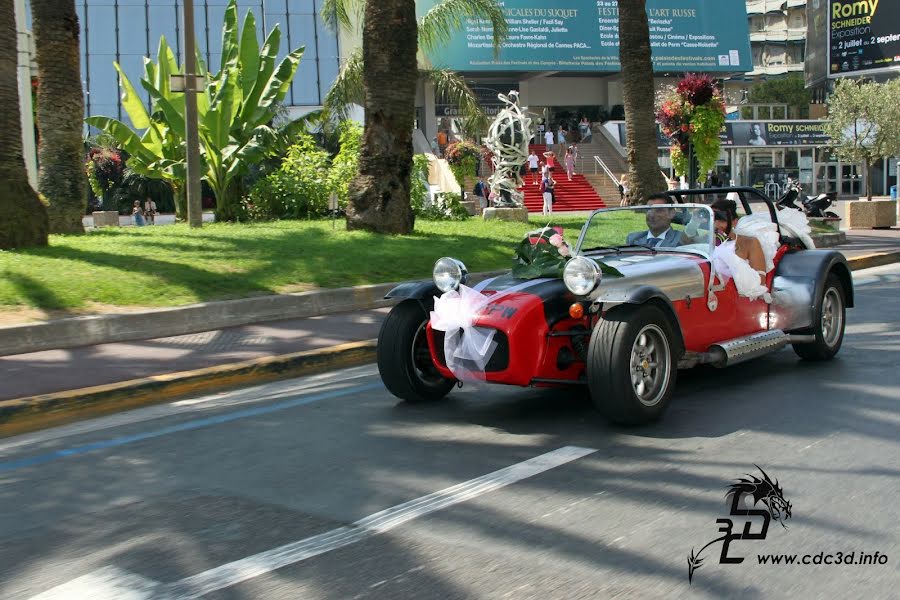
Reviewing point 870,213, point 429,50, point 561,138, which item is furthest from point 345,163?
point 561,138

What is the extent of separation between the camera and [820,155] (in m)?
59.7

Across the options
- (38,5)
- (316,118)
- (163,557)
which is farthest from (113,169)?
(163,557)

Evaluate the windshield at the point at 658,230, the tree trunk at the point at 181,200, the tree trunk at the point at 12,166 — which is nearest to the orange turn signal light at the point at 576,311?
the windshield at the point at 658,230

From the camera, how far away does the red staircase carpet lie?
138 ft

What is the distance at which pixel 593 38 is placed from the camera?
53.0 m

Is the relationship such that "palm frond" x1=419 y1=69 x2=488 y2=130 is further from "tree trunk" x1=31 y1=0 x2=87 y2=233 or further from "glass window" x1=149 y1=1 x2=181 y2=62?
"glass window" x1=149 y1=1 x2=181 y2=62

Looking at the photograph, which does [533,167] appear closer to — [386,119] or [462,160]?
[462,160]

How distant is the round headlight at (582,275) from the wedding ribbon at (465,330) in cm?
38

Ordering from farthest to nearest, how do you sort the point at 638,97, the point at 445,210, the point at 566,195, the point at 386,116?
the point at 566,195 < the point at 445,210 < the point at 638,97 < the point at 386,116

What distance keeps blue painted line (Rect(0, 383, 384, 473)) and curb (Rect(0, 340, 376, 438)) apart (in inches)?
39.2

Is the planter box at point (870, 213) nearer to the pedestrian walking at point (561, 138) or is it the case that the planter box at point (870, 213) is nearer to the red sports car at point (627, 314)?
the red sports car at point (627, 314)

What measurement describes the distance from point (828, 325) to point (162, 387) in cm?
578

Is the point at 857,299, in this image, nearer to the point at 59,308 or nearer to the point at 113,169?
the point at 59,308

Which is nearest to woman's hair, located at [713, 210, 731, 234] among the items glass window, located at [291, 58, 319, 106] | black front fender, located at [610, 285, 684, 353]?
black front fender, located at [610, 285, 684, 353]
